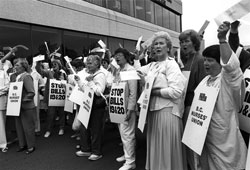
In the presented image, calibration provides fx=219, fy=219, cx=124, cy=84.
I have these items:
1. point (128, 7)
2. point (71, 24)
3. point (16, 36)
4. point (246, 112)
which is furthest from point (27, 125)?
point (128, 7)

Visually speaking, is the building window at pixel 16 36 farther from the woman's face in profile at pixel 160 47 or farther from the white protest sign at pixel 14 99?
the woman's face in profile at pixel 160 47

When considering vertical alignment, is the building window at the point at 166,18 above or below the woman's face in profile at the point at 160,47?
above

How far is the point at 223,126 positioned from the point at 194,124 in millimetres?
285

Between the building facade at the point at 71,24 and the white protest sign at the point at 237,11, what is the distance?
15.5 feet

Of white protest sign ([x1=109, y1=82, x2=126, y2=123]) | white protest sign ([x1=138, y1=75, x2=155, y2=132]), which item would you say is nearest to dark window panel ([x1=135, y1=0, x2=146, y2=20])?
white protest sign ([x1=109, y1=82, x2=126, y2=123])

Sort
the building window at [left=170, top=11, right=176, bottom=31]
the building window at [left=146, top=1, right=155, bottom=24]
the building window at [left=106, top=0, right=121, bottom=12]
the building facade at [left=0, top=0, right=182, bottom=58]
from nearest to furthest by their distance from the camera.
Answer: the building facade at [left=0, top=0, right=182, bottom=58] < the building window at [left=106, top=0, right=121, bottom=12] < the building window at [left=146, top=1, right=155, bottom=24] < the building window at [left=170, top=11, right=176, bottom=31]

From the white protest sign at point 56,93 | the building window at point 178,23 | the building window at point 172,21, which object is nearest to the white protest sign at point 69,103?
the white protest sign at point 56,93

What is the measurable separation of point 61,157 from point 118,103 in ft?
5.93

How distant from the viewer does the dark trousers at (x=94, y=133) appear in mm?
3995

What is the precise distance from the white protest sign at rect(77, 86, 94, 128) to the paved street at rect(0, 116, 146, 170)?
0.79 metres

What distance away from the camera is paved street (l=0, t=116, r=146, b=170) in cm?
387

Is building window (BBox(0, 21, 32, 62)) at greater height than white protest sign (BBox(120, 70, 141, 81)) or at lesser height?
greater

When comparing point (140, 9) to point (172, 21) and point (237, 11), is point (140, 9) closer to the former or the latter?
point (172, 21)

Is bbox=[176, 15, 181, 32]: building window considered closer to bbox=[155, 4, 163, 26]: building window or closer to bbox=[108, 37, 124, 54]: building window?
bbox=[155, 4, 163, 26]: building window
